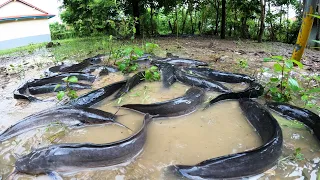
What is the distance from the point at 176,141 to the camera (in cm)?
313

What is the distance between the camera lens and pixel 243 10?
1237cm

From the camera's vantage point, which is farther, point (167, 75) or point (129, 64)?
point (129, 64)

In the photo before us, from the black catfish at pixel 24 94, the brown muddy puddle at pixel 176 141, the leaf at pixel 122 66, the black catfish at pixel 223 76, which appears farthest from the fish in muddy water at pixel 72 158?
the leaf at pixel 122 66

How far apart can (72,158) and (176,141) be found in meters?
1.23

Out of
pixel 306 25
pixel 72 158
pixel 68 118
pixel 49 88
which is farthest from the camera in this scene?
pixel 306 25

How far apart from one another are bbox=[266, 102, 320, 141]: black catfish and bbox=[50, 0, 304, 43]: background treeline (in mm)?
8289

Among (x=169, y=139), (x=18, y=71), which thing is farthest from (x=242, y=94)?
(x=18, y=71)

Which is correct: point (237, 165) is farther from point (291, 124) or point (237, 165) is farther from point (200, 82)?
point (200, 82)

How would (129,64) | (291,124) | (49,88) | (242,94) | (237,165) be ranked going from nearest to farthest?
(237,165)
(291,124)
(242,94)
(49,88)
(129,64)

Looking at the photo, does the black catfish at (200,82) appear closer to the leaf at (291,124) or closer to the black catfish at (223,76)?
the black catfish at (223,76)

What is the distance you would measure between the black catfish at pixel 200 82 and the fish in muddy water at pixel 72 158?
237 cm

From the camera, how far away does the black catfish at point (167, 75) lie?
500 centimetres

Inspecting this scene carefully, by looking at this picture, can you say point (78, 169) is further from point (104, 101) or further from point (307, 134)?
point (307, 134)

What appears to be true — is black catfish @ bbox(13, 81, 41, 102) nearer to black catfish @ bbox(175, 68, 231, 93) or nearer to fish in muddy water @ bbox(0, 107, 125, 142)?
fish in muddy water @ bbox(0, 107, 125, 142)
